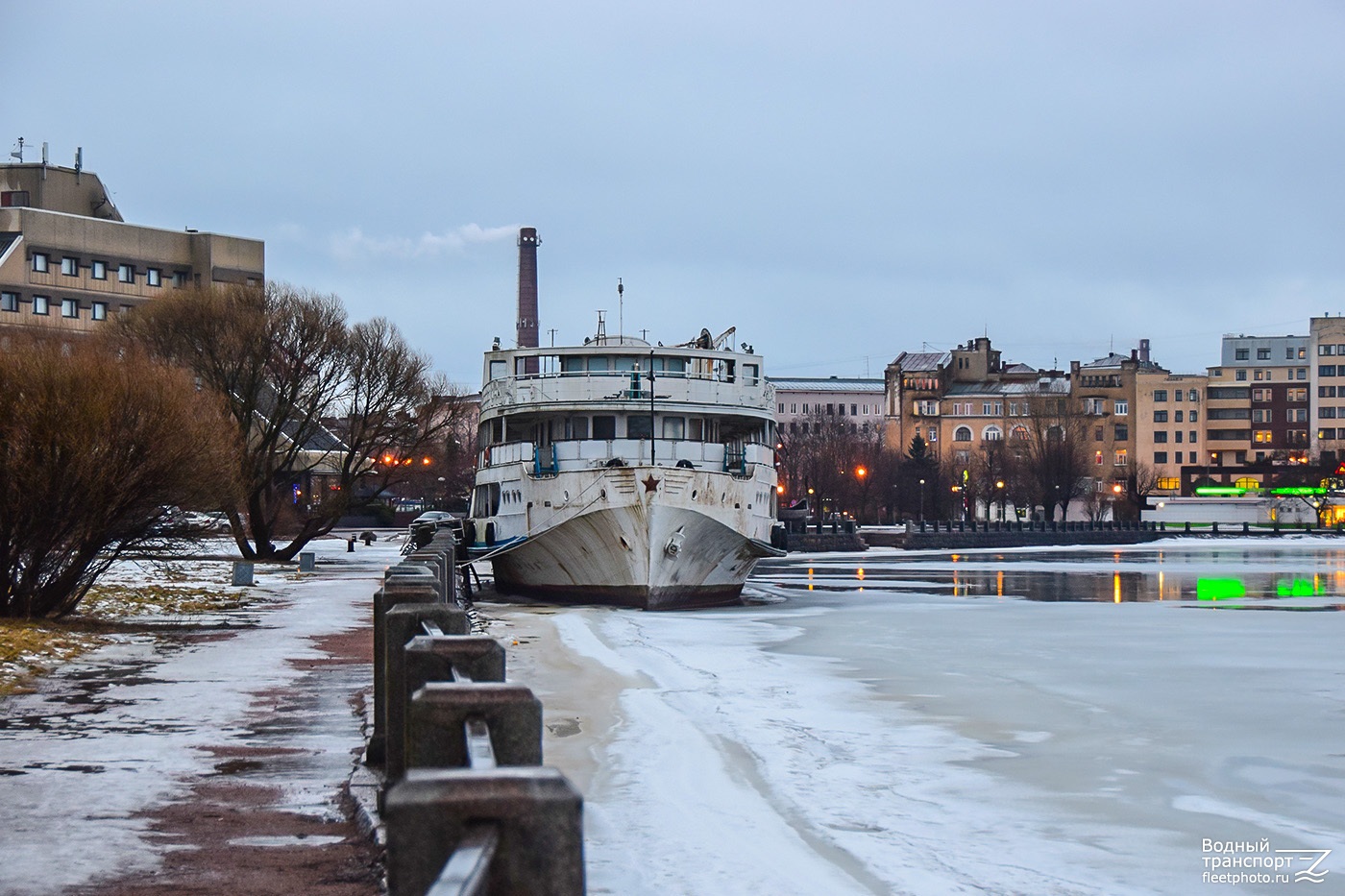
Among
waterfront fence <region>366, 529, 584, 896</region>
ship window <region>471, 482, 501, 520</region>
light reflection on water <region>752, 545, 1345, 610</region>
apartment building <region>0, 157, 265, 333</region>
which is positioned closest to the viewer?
waterfront fence <region>366, 529, 584, 896</region>

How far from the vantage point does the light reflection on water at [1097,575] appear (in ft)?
135

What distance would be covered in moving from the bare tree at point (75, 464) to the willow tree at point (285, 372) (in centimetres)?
2401

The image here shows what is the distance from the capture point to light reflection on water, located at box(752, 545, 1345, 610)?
41250 millimetres

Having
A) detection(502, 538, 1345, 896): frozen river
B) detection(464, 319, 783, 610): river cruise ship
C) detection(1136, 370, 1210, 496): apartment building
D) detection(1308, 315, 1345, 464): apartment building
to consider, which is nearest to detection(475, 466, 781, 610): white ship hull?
detection(464, 319, 783, 610): river cruise ship

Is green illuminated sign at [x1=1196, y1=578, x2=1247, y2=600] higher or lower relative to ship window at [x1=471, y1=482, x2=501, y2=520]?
lower

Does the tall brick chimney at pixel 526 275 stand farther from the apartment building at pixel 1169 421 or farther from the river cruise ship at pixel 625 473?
the apartment building at pixel 1169 421

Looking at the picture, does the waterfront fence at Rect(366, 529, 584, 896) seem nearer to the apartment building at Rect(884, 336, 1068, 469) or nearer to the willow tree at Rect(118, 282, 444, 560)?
the willow tree at Rect(118, 282, 444, 560)

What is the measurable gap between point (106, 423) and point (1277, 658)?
17.8m

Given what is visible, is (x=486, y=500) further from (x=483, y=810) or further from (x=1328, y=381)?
(x=1328, y=381)

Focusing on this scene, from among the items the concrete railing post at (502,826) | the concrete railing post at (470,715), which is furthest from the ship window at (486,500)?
A: the concrete railing post at (502,826)

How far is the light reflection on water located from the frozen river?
11.1 m

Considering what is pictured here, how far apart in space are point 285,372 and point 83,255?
4309 cm

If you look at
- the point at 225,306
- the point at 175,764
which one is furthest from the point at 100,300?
the point at 175,764

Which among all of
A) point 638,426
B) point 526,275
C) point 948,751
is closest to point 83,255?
point 526,275
